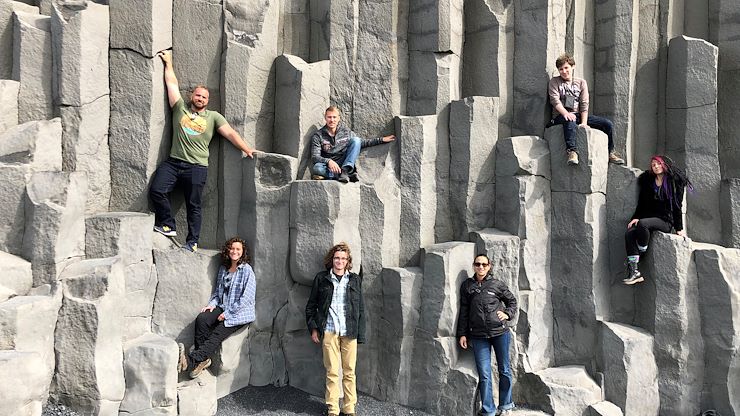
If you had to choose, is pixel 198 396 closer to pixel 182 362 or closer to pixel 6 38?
pixel 182 362

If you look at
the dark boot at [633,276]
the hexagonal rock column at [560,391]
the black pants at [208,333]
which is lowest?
the hexagonal rock column at [560,391]

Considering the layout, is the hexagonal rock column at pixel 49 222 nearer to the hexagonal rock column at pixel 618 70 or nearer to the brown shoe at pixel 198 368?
the brown shoe at pixel 198 368

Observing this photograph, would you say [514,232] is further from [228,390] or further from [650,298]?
[228,390]

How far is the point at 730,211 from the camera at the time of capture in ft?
26.2

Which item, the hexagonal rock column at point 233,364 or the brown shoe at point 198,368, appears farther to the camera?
the hexagonal rock column at point 233,364

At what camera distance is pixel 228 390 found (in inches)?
277

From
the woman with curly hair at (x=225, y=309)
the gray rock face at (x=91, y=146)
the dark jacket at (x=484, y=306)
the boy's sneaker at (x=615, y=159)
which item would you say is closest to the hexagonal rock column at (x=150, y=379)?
the woman with curly hair at (x=225, y=309)

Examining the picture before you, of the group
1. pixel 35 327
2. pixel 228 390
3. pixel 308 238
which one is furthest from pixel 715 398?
pixel 35 327

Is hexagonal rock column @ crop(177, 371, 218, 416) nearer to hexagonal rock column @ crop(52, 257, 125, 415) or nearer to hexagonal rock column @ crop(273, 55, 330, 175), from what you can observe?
hexagonal rock column @ crop(52, 257, 125, 415)

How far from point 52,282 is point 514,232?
522 cm

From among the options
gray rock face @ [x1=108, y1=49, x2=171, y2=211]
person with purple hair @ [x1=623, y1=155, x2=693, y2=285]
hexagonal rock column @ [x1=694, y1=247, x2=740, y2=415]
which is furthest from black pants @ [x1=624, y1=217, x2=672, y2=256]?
gray rock face @ [x1=108, y1=49, x2=171, y2=211]

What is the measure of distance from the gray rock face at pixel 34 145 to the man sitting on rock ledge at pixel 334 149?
111 inches

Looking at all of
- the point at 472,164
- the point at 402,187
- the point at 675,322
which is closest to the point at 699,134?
the point at 675,322

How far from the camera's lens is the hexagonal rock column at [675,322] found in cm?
732
